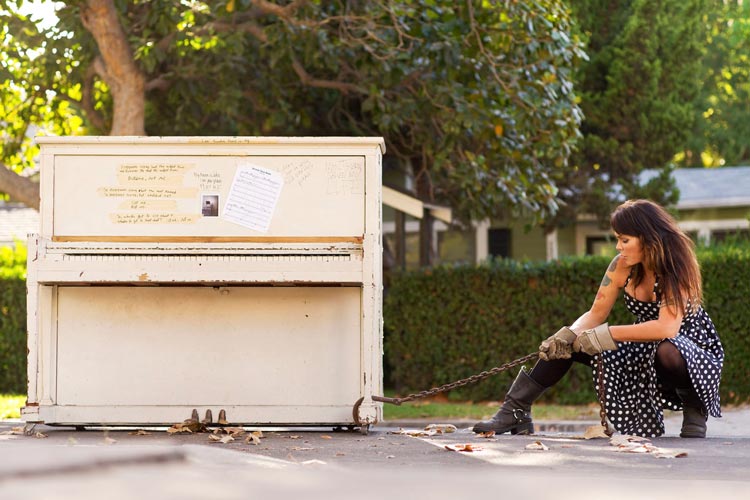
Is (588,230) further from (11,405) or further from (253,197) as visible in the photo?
(253,197)

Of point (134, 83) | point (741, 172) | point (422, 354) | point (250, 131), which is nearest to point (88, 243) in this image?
point (134, 83)

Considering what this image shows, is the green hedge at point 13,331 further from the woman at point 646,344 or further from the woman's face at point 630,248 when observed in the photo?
the woman's face at point 630,248

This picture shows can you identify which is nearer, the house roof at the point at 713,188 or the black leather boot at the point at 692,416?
the black leather boot at the point at 692,416

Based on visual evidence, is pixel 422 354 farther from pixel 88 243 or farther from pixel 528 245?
pixel 528 245

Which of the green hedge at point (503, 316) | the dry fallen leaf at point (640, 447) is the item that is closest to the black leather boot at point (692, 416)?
the dry fallen leaf at point (640, 447)

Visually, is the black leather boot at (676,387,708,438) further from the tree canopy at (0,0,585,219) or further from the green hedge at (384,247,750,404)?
the tree canopy at (0,0,585,219)

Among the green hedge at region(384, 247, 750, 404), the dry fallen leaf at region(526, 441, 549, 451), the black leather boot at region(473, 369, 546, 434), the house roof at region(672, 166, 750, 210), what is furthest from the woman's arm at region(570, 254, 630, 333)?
the house roof at region(672, 166, 750, 210)

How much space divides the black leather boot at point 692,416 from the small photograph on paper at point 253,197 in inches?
100.0

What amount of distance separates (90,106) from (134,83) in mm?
1875

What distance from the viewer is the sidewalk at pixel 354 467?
3275 millimetres

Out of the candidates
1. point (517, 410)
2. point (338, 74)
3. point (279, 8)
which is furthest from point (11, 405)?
point (517, 410)

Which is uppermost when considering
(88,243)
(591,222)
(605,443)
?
(591,222)

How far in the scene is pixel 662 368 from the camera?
655cm

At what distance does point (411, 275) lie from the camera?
1393cm
